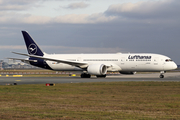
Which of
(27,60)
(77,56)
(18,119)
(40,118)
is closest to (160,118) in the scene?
(40,118)

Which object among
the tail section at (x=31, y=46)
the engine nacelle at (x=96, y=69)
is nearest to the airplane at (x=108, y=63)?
the engine nacelle at (x=96, y=69)

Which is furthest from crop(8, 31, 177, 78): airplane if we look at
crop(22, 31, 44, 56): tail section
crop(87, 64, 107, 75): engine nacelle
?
crop(22, 31, 44, 56): tail section

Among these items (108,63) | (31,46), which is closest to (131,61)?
(108,63)

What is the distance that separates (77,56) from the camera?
5575 centimetres

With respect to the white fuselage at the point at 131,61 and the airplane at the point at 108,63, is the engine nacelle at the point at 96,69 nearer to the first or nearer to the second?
the airplane at the point at 108,63

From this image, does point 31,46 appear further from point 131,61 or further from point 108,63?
point 131,61

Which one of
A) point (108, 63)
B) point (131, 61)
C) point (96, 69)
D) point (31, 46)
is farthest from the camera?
point (31, 46)

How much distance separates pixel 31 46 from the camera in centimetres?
5925

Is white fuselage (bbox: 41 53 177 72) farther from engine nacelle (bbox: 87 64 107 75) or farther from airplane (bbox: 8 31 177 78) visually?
engine nacelle (bbox: 87 64 107 75)

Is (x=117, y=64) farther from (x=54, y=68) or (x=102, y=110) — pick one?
(x=102, y=110)

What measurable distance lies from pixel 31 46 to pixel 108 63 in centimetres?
1725

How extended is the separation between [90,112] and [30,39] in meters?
48.0

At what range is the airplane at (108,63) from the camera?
4872 cm

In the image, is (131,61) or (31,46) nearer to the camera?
(131,61)
